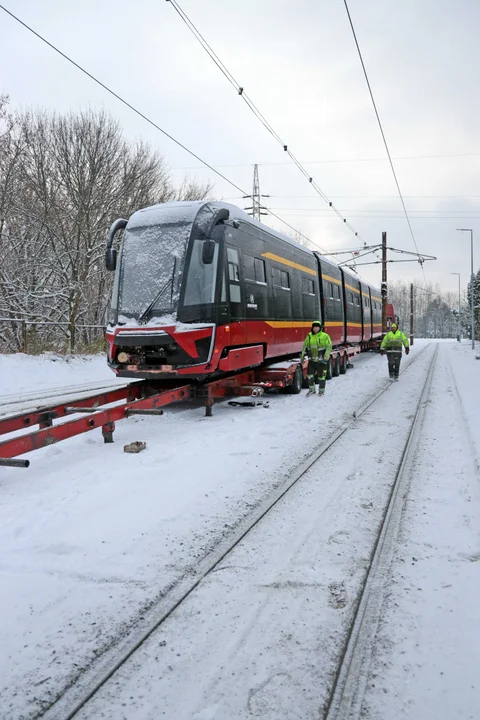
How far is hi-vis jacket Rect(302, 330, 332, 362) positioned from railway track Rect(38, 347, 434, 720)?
7343 mm

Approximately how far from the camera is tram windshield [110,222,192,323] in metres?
7.93

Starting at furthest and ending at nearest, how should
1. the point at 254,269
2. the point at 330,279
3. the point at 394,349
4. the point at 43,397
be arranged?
the point at 330,279 < the point at 394,349 < the point at 43,397 < the point at 254,269

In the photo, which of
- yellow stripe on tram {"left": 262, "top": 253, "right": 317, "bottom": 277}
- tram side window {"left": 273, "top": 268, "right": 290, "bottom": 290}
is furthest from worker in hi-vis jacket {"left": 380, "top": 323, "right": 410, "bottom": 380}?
tram side window {"left": 273, "top": 268, "right": 290, "bottom": 290}

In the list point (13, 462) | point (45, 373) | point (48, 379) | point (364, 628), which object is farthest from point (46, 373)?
point (364, 628)

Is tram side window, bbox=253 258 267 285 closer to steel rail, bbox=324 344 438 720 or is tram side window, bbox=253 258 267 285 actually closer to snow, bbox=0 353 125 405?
snow, bbox=0 353 125 405

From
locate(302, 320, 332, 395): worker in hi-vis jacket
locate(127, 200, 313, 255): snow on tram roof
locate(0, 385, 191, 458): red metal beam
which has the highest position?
locate(127, 200, 313, 255): snow on tram roof

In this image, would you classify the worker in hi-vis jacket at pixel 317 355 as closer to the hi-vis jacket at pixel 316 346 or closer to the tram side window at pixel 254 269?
the hi-vis jacket at pixel 316 346

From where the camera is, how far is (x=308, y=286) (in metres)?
13.1

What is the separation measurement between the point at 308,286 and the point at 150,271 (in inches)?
234

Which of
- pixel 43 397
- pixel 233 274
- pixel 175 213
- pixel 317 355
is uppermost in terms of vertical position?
pixel 175 213

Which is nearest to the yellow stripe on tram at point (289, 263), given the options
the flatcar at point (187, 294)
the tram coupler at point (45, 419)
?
the flatcar at point (187, 294)

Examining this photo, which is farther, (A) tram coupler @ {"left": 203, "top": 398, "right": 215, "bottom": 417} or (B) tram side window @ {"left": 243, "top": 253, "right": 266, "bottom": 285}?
(B) tram side window @ {"left": 243, "top": 253, "right": 266, "bottom": 285}

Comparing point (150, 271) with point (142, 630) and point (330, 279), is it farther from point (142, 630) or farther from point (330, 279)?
point (330, 279)

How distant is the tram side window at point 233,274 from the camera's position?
8398mm
